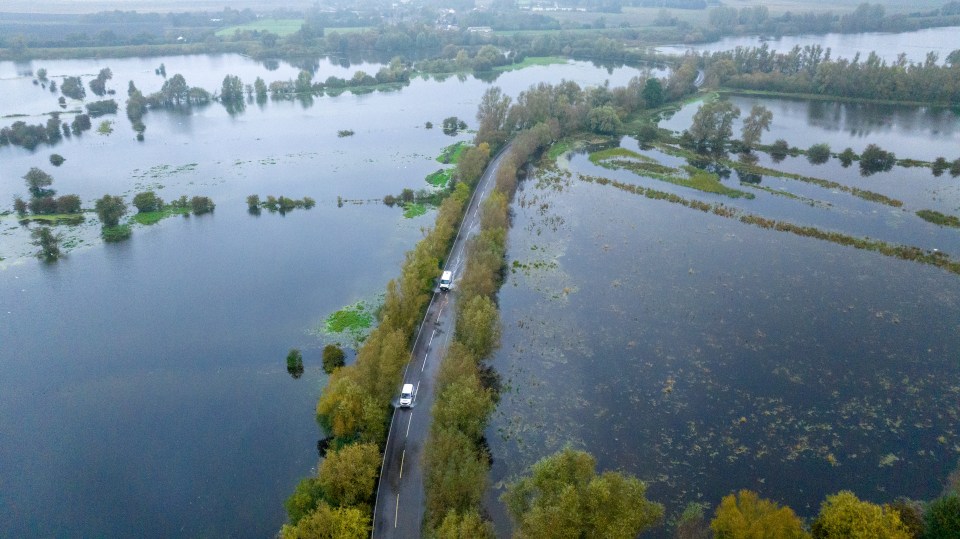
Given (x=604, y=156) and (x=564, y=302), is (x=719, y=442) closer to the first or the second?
(x=564, y=302)

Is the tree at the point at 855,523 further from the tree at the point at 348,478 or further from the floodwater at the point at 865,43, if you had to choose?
the floodwater at the point at 865,43

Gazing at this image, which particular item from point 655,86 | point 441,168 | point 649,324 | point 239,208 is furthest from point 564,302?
point 655,86

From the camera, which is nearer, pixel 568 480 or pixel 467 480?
pixel 568 480

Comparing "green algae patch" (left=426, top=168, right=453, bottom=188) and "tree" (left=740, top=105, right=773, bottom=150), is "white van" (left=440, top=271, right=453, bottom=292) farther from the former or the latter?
"tree" (left=740, top=105, right=773, bottom=150)

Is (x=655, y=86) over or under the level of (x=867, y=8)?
under

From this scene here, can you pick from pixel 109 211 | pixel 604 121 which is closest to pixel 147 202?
pixel 109 211

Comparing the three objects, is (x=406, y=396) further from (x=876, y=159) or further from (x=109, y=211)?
(x=876, y=159)

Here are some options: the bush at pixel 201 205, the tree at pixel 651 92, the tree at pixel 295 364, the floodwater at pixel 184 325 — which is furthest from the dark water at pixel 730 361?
the tree at pixel 651 92
